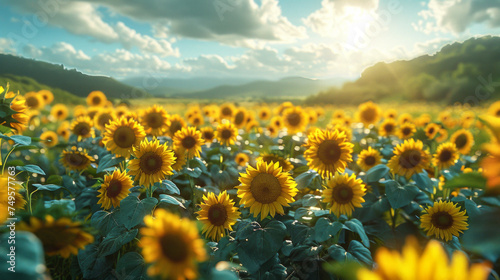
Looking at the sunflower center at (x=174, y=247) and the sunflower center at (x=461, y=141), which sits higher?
the sunflower center at (x=174, y=247)

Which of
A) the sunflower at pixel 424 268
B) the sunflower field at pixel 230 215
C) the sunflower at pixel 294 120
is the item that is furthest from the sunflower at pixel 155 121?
the sunflower at pixel 424 268

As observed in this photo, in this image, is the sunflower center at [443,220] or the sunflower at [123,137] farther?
the sunflower at [123,137]

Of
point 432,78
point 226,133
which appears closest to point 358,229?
point 226,133

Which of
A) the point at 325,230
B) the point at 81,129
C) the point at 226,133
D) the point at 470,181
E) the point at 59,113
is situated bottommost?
the point at 59,113

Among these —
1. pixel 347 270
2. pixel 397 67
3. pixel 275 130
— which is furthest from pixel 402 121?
pixel 397 67

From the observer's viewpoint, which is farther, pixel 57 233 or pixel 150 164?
pixel 150 164

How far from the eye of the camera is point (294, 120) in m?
5.81

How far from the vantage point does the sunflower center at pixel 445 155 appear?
4156 millimetres

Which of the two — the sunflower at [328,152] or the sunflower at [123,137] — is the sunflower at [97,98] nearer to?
the sunflower at [123,137]

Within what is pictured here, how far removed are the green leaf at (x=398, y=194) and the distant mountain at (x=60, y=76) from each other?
3675 mm

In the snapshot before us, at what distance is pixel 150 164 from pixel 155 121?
1.85 m

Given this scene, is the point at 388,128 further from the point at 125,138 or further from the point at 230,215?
the point at 125,138

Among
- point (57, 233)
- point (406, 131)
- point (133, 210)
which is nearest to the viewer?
point (57, 233)

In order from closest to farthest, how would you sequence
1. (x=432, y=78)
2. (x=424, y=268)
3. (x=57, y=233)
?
(x=424, y=268) → (x=57, y=233) → (x=432, y=78)
